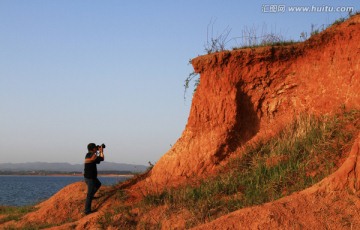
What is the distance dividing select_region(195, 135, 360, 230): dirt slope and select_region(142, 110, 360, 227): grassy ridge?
1.29 meters

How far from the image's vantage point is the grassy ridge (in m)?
9.85

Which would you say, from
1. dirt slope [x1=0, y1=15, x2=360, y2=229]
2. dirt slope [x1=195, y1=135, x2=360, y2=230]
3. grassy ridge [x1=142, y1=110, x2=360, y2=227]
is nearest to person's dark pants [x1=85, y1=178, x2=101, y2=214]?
dirt slope [x1=0, y1=15, x2=360, y2=229]

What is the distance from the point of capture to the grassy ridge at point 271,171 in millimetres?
9852

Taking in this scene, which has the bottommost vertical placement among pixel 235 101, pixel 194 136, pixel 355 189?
pixel 355 189

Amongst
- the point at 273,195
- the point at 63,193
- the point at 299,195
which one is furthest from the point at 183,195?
the point at 63,193

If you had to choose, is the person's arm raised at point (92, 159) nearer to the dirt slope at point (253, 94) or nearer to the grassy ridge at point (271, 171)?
the dirt slope at point (253, 94)

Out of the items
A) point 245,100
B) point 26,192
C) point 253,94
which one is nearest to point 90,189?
point 245,100

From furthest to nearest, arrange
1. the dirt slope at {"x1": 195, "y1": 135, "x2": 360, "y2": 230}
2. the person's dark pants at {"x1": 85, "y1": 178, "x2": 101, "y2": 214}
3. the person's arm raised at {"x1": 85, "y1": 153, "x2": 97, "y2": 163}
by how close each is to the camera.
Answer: the person's dark pants at {"x1": 85, "y1": 178, "x2": 101, "y2": 214}, the person's arm raised at {"x1": 85, "y1": 153, "x2": 97, "y2": 163}, the dirt slope at {"x1": 195, "y1": 135, "x2": 360, "y2": 230}

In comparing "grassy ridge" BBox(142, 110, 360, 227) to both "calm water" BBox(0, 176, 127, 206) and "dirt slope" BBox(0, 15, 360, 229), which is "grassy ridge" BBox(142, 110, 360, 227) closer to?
"dirt slope" BBox(0, 15, 360, 229)

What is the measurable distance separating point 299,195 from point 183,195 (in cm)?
344

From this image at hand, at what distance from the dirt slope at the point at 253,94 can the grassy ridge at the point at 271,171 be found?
0.76 meters

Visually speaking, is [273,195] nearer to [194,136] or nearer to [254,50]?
[194,136]

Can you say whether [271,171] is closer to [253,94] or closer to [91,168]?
[253,94]

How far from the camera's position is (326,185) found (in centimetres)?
820
